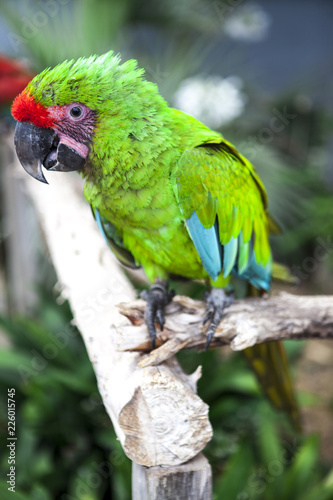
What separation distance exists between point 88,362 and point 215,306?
3.42 feet

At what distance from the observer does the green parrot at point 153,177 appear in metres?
0.67

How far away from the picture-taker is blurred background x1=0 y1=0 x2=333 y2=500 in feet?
4.64

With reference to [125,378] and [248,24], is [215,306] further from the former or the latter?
[248,24]

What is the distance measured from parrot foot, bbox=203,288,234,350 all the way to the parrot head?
0.40 m

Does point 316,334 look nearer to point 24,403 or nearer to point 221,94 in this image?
point 221,94

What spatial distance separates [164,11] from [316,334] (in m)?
1.82

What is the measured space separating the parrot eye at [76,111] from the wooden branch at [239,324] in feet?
1.31

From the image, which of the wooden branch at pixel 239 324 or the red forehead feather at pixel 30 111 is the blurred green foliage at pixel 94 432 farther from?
the red forehead feather at pixel 30 111

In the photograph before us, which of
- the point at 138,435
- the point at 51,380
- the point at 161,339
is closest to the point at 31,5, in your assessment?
the point at 51,380

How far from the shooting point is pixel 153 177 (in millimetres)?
807

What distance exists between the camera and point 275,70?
3.66 metres

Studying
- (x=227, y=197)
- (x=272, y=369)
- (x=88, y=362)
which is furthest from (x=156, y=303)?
(x=88, y=362)

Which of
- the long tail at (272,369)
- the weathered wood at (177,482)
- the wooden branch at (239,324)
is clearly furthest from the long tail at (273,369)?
the weathered wood at (177,482)

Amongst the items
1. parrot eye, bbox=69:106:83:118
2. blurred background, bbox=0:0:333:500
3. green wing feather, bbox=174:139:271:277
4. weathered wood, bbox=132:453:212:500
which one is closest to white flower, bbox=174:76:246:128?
blurred background, bbox=0:0:333:500
